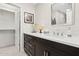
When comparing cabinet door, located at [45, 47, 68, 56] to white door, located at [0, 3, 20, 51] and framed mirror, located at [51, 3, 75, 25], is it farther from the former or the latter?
white door, located at [0, 3, 20, 51]

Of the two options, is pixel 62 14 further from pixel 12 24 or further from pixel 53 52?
pixel 12 24

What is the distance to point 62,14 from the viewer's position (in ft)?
6.68

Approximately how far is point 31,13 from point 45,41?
867mm

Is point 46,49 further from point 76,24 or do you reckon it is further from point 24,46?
point 24,46

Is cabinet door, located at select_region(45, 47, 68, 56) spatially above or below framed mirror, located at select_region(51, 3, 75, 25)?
below

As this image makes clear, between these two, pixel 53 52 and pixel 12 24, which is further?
pixel 12 24

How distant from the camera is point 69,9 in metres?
1.91

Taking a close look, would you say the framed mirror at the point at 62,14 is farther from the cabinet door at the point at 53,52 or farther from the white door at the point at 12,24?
the white door at the point at 12,24

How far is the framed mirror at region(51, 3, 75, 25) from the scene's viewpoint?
187 centimetres

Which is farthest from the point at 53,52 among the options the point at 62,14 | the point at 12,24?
the point at 12,24

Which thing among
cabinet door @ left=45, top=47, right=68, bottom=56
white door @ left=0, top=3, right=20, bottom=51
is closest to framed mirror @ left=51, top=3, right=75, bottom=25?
cabinet door @ left=45, top=47, right=68, bottom=56

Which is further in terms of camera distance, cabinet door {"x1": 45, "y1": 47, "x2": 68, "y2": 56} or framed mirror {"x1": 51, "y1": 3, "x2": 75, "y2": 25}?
framed mirror {"x1": 51, "y1": 3, "x2": 75, "y2": 25}

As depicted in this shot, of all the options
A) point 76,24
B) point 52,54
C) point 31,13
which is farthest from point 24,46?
point 76,24

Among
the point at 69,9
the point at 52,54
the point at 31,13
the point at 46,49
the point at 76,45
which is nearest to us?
the point at 76,45
